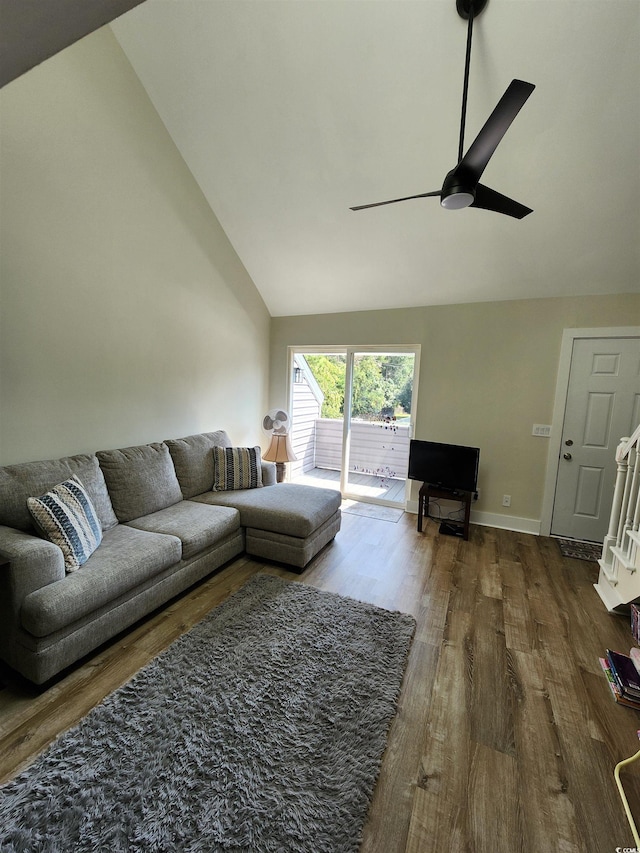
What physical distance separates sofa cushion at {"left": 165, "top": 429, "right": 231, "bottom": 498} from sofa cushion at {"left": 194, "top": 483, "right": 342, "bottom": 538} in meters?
0.11

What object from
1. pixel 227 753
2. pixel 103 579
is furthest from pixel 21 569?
pixel 227 753

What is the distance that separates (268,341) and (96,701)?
13.5 feet

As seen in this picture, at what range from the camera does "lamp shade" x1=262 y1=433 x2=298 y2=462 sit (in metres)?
4.28

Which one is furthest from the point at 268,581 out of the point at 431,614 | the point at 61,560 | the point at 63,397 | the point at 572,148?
the point at 572,148

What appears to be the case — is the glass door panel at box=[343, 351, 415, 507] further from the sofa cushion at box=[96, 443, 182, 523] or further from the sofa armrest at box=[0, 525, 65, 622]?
the sofa armrest at box=[0, 525, 65, 622]

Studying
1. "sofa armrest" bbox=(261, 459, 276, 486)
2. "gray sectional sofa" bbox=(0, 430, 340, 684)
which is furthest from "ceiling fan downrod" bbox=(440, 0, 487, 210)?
"sofa armrest" bbox=(261, 459, 276, 486)

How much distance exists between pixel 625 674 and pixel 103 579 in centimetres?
271

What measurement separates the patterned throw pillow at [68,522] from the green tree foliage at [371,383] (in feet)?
10.5

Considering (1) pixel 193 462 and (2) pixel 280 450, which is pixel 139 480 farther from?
(2) pixel 280 450

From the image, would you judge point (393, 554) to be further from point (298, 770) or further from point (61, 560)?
point (61, 560)

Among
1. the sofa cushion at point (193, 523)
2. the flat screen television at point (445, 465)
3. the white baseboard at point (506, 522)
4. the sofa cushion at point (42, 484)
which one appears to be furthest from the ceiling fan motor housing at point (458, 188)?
the white baseboard at point (506, 522)

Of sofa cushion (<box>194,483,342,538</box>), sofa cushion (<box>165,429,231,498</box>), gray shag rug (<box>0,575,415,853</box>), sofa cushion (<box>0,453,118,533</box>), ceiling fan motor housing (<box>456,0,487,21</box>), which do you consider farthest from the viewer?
sofa cushion (<box>165,429,231,498</box>)

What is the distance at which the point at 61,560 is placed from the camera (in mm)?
1760

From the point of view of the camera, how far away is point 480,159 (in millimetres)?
1661
